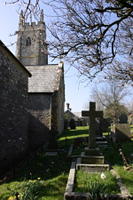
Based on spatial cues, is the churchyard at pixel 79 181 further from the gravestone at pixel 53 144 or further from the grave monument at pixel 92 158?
the gravestone at pixel 53 144

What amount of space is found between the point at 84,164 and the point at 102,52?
3.71 meters

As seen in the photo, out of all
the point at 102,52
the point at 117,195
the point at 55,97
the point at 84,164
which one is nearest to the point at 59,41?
the point at 102,52

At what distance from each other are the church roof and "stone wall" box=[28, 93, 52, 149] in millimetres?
572

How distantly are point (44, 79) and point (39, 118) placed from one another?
3870 millimetres

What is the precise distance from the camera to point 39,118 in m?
14.0

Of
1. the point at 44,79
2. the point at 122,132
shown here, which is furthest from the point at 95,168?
the point at 44,79

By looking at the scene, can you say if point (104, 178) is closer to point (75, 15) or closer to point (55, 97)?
point (75, 15)

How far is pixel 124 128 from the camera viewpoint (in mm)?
10469

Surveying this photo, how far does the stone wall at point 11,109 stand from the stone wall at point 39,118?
3.68 meters

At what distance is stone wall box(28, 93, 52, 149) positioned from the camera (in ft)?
44.7

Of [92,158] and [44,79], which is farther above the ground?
[44,79]

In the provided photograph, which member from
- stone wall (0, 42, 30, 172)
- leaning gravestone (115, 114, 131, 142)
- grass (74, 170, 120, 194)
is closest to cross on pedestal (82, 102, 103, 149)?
grass (74, 170, 120, 194)

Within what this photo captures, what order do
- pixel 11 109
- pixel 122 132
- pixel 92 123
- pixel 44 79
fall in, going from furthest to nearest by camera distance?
1. pixel 44 79
2. pixel 122 132
3. pixel 11 109
4. pixel 92 123

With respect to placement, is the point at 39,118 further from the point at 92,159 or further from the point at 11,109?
the point at 92,159
